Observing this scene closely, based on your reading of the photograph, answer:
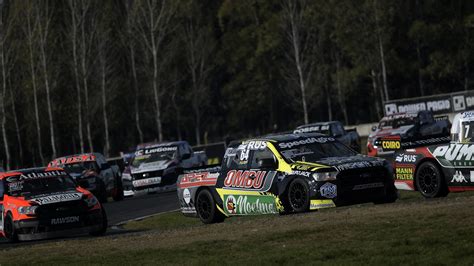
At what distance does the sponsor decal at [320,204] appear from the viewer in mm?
17188

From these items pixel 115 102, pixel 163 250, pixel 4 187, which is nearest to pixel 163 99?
pixel 115 102

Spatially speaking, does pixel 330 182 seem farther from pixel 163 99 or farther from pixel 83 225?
pixel 163 99

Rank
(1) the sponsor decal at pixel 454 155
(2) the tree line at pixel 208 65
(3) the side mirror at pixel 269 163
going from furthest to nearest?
(2) the tree line at pixel 208 65
(1) the sponsor decal at pixel 454 155
(3) the side mirror at pixel 269 163

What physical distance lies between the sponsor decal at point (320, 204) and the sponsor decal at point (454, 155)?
2.68 m

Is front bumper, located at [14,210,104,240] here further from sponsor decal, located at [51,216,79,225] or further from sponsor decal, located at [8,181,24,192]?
sponsor decal, located at [8,181,24,192]

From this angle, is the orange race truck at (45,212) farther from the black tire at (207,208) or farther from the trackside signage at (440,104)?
the trackside signage at (440,104)

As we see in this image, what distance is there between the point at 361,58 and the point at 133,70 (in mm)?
16054

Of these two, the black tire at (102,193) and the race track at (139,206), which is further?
the black tire at (102,193)

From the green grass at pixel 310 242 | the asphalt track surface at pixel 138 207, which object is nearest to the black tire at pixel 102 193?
the asphalt track surface at pixel 138 207

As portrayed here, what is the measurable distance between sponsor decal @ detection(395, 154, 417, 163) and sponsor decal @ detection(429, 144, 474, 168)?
0.41 m

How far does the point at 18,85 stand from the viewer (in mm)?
73000

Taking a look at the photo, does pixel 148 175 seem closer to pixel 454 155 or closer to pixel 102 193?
pixel 102 193

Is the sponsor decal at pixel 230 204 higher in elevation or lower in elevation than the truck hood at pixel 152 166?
lower

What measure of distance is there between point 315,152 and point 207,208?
2.36 metres
